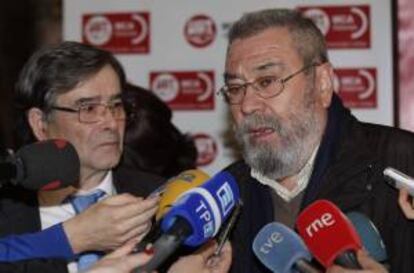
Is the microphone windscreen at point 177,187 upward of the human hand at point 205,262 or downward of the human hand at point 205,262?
upward

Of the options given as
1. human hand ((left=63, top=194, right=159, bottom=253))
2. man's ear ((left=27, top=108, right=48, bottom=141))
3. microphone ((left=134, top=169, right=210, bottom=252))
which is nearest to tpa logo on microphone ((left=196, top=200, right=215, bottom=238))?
microphone ((left=134, top=169, right=210, bottom=252))

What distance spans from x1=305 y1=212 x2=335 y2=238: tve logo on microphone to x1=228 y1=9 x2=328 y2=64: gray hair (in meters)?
0.78

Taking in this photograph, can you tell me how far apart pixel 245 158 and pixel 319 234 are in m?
0.75

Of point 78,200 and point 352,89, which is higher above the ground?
point 352,89

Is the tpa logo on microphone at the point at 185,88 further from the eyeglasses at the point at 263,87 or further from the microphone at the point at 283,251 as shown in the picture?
the microphone at the point at 283,251

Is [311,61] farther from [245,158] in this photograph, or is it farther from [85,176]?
[85,176]

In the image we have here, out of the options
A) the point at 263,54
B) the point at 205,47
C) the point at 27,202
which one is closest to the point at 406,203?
the point at 263,54

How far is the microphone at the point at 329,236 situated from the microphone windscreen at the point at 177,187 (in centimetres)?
32

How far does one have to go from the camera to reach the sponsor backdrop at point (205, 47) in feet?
11.6

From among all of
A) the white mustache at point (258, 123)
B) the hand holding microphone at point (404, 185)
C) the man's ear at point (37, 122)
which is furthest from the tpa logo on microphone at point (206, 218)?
the man's ear at point (37, 122)

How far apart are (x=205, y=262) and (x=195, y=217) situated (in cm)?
43

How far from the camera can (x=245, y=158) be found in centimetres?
260

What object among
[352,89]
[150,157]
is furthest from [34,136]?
[352,89]

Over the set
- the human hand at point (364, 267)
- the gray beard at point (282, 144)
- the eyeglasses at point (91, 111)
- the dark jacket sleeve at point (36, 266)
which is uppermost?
the eyeglasses at point (91, 111)
